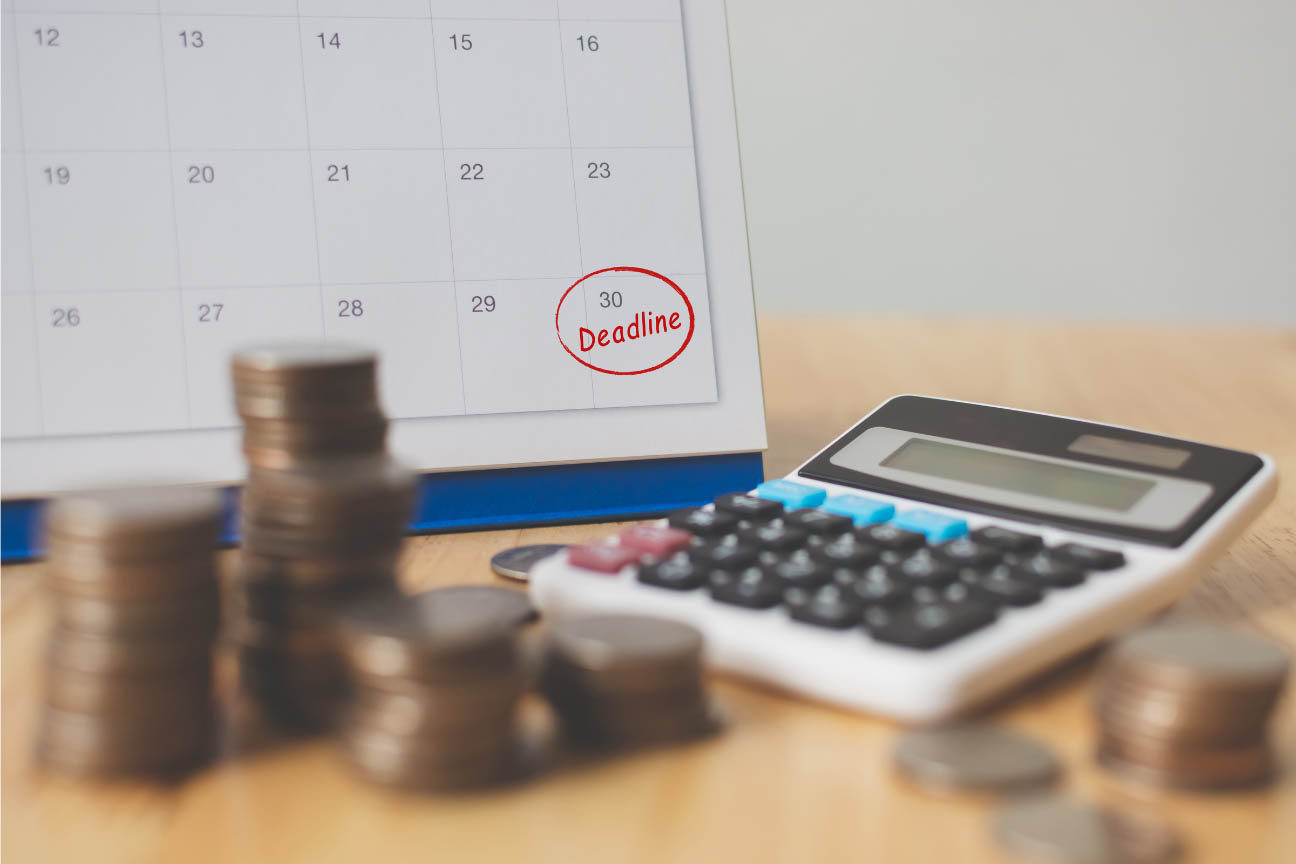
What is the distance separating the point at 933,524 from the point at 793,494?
8 centimetres

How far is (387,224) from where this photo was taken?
26.8 inches

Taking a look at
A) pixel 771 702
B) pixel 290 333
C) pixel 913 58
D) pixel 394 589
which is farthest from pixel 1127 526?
pixel 913 58

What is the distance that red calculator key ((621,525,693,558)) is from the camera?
527mm

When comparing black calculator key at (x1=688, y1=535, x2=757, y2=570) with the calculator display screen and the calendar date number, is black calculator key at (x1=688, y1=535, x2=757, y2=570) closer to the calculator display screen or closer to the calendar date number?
the calculator display screen

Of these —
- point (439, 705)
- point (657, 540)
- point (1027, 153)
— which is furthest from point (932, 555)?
point (1027, 153)

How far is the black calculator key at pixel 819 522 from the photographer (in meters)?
0.54

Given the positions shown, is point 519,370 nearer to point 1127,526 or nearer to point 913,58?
point 1127,526

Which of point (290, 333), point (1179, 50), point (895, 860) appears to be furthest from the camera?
point (1179, 50)

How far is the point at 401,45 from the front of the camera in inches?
27.3

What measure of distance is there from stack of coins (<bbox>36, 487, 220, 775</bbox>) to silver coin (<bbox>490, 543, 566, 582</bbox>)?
0.22m

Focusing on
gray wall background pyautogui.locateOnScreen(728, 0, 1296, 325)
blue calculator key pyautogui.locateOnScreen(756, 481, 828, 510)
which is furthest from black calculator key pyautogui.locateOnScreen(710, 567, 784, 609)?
gray wall background pyautogui.locateOnScreen(728, 0, 1296, 325)

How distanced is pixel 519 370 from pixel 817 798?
36 centimetres

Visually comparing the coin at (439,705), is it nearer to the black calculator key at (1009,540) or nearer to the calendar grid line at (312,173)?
the black calculator key at (1009,540)

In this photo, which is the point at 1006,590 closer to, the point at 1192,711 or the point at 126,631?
the point at 1192,711
